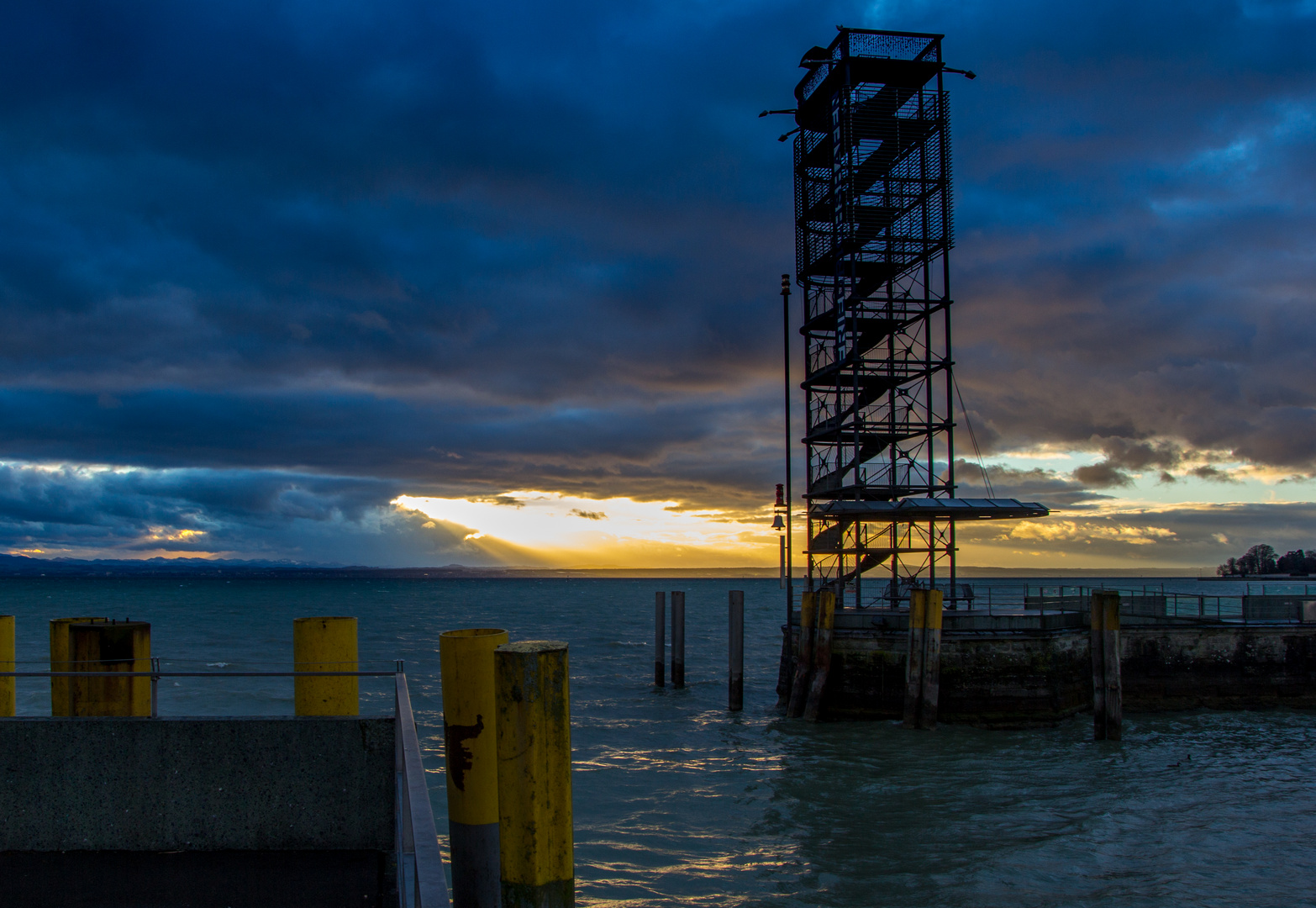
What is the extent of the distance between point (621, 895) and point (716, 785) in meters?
6.26

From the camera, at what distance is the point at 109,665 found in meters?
8.46

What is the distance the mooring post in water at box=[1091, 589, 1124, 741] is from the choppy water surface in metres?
0.55

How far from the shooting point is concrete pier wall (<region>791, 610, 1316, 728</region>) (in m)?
21.7

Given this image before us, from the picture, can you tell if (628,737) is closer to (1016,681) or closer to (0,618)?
(1016,681)

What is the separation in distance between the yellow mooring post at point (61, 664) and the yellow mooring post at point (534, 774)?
18.0ft

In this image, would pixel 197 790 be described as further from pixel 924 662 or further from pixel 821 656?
pixel 821 656

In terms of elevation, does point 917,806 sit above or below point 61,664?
below

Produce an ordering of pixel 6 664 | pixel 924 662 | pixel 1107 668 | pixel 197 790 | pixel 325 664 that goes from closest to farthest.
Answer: pixel 197 790
pixel 325 664
pixel 6 664
pixel 1107 668
pixel 924 662

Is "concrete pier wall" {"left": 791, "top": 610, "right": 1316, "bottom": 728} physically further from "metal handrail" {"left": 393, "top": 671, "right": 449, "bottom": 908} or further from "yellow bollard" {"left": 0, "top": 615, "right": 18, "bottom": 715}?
"metal handrail" {"left": 393, "top": 671, "right": 449, "bottom": 908}

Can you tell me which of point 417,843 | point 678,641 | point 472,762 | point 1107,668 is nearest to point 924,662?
point 1107,668

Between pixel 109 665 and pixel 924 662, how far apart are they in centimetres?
1719

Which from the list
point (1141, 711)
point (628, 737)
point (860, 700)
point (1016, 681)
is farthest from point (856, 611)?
point (1141, 711)

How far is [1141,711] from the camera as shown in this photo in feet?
82.3

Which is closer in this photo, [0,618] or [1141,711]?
[0,618]
